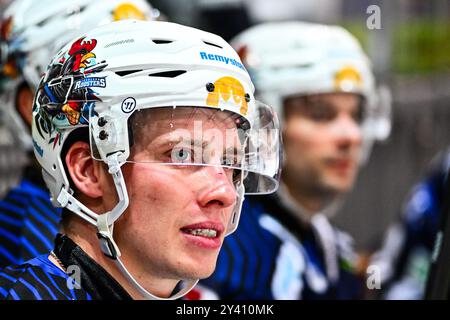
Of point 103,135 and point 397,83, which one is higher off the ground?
point 103,135

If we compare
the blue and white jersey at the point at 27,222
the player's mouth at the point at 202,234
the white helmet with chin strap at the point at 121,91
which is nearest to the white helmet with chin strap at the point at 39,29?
the blue and white jersey at the point at 27,222

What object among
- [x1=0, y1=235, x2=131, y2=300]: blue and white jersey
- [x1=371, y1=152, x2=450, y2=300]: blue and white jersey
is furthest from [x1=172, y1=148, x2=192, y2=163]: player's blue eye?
[x1=371, y1=152, x2=450, y2=300]: blue and white jersey

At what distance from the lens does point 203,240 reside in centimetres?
238

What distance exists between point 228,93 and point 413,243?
4.41m

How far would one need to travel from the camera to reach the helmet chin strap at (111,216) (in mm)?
2357

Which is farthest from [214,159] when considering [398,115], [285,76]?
[398,115]

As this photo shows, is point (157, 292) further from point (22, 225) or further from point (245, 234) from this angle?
point (245, 234)

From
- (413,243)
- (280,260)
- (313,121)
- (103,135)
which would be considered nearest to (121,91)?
(103,135)

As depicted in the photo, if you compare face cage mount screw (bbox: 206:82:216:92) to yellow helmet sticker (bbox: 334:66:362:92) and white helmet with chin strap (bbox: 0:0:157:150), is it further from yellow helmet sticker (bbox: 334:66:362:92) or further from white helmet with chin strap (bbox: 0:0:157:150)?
yellow helmet sticker (bbox: 334:66:362:92)

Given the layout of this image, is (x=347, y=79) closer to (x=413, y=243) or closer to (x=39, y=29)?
(x=39, y=29)

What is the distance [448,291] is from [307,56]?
83.4 inches

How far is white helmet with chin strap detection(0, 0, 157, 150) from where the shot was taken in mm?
3420

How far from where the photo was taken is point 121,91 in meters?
2.39

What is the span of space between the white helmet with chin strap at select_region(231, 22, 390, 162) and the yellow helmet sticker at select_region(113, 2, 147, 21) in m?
1.28
